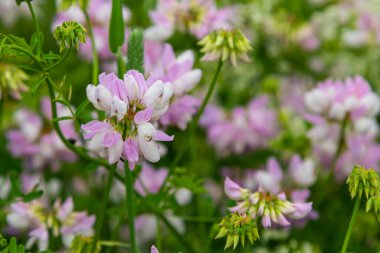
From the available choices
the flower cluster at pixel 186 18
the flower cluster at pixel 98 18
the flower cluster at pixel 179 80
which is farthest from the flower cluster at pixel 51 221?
the flower cluster at pixel 98 18

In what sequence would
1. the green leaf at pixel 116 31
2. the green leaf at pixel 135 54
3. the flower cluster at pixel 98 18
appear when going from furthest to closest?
the flower cluster at pixel 98 18, the green leaf at pixel 116 31, the green leaf at pixel 135 54

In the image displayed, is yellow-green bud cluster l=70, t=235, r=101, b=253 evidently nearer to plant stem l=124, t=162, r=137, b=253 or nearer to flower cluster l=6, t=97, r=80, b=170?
plant stem l=124, t=162, r=137, b=253

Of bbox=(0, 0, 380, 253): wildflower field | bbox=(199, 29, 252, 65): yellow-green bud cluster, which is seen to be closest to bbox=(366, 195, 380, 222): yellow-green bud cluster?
bbox=(0, 0, 380, 253): wildflower field

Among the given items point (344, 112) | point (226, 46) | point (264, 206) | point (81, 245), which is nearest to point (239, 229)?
point (264, 206)

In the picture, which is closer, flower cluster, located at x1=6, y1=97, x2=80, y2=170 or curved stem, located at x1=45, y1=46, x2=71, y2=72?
curved stem, located at x1=45, y1=46, x2=71, y2=72

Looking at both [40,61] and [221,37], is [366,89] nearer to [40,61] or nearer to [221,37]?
[221,37]

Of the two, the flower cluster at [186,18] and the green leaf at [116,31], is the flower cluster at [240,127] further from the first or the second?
the green leaf at [116,31]
